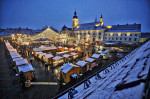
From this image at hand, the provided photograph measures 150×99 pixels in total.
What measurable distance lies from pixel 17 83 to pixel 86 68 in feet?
31.0

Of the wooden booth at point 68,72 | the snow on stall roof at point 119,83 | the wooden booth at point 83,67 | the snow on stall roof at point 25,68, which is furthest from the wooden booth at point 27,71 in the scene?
the snow on stall roof at point 119,83

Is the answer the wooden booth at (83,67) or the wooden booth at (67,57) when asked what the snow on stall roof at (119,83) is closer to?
the wooden booth at (83,67)

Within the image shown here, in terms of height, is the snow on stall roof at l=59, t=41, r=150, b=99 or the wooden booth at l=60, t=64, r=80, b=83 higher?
the snow on stall roof at l=59, t=41, r=150, b=99

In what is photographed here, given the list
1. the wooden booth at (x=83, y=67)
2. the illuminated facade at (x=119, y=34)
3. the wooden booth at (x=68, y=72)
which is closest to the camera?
the wooden booth at (x=68, y=72)

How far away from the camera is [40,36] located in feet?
64.5

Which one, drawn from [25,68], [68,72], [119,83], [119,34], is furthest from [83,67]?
[119,34]

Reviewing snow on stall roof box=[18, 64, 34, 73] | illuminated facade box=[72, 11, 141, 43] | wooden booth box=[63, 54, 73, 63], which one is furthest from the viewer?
illuminated facade box=[72, 11, 141, 43]

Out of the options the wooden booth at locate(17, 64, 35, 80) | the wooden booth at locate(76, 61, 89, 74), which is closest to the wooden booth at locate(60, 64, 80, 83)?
the wooden booth at locate(76, 61, 89, 74)

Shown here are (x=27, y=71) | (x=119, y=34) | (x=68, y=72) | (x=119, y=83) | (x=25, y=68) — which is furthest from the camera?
(x=119, y=34)

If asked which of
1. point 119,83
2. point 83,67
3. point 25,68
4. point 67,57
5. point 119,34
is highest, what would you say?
point 119,34

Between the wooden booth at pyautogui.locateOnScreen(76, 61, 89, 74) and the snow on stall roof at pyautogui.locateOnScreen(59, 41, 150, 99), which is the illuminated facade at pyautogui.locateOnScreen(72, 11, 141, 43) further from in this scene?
the snow on stall roof at pyautogui.locateOnScreen(59, 41, 150, 99)

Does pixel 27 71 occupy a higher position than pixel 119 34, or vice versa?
pixel 119 34

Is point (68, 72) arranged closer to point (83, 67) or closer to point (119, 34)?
point (83, 67)

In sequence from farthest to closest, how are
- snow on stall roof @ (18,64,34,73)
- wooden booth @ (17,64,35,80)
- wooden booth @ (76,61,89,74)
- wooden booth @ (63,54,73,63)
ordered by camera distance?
wooden booth @ (63,54,73,63)
wooden booth @ (76,61,89,74)
snow on stall roof @ (18,64,34,73)
wooden booth @ (17,64,35,80)
